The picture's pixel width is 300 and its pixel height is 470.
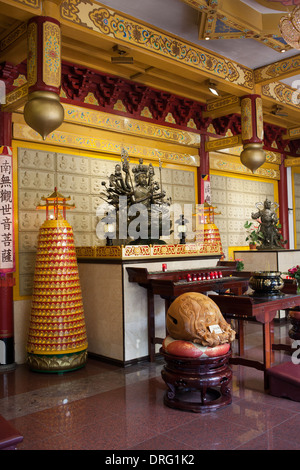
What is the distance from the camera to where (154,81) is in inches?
249

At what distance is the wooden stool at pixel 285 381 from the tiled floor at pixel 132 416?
6 cm

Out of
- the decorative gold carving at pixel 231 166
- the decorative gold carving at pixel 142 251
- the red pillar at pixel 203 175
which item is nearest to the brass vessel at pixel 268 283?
the decorative gold carving at pixel 142 251

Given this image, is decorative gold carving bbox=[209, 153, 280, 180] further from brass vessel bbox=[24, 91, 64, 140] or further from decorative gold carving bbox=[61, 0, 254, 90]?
brass vessel bbox=[24, 91, 64, 140]

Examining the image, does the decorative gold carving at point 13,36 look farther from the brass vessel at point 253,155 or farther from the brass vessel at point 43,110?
the brass vessel at point 253,155

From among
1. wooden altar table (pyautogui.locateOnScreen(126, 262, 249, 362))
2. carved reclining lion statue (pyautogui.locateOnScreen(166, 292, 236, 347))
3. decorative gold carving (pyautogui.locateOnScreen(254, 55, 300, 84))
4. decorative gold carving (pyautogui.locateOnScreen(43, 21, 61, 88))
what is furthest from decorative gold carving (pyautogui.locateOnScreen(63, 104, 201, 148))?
carved reclining lion statue (pyautogui.locateOnScreen(166, 292, 236, 347))

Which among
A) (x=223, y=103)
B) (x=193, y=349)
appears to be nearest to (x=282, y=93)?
(x=223, y=103)

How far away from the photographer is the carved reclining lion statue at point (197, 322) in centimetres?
304

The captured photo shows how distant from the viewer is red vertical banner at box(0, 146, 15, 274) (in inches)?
181

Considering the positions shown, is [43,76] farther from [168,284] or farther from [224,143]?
[224,143]

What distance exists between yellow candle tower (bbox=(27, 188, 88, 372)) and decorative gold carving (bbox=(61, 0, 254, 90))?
2069 millimetres

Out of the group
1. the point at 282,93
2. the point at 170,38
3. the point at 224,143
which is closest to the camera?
the point at 170,38

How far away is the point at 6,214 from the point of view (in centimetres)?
464

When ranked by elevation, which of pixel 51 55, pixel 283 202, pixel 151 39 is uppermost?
pixel 151 39

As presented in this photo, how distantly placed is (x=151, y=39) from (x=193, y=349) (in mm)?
3458
